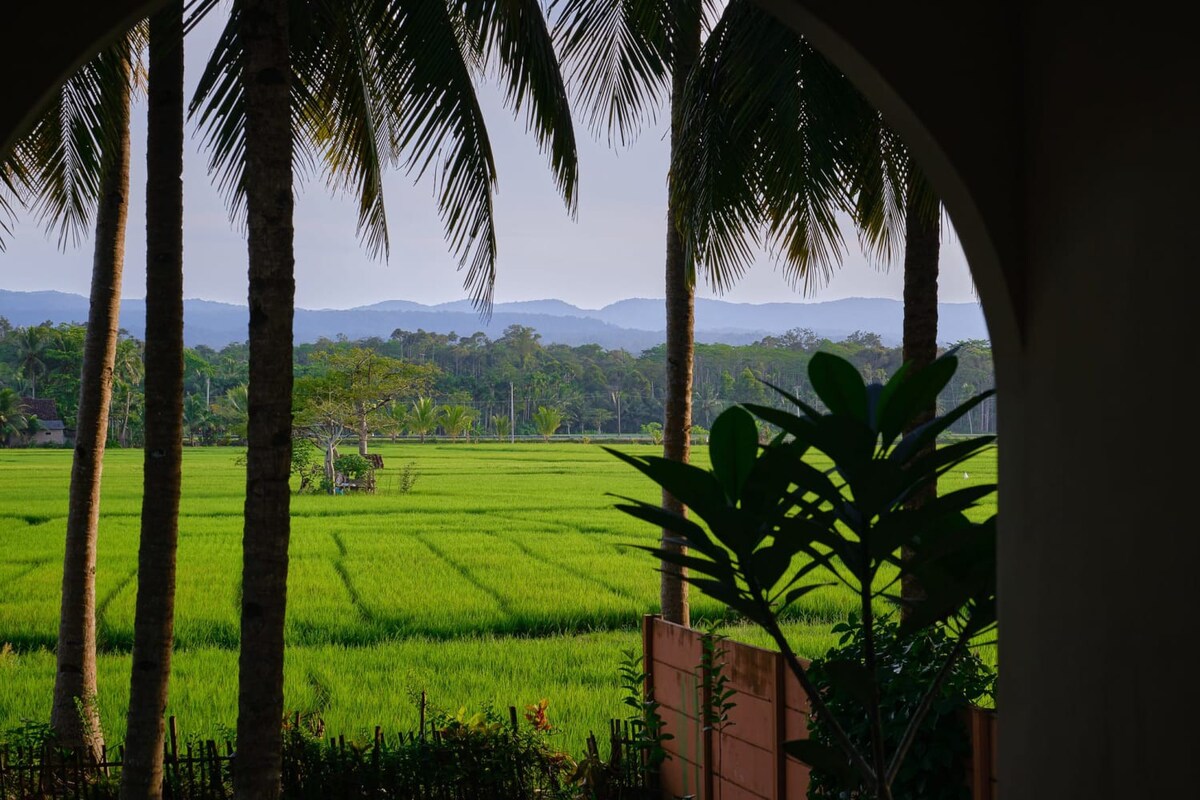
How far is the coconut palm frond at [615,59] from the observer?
5.41 meters

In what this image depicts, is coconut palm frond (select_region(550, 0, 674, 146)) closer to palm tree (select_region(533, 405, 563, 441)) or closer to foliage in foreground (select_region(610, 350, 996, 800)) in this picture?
foliage in foreground (select_region(610, 350, 996, 800))

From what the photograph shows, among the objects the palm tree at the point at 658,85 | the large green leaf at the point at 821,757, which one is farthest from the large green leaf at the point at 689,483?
the palm tree at the point at 658,85

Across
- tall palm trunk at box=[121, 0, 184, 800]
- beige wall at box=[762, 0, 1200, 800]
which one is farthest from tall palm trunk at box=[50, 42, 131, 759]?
beige wall at box=[762, 0, 1200, 800]

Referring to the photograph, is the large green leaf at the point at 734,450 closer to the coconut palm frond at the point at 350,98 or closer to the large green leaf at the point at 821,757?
the large green leaf at the point at 821,757

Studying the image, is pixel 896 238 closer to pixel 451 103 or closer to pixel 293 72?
pixel 451 103

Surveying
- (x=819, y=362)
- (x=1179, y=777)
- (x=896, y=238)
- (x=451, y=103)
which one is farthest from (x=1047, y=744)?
(x=896, y=238)

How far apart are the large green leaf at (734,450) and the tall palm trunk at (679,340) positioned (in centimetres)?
346

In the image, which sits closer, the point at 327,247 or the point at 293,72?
the point at 293,72

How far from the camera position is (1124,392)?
57.6 inches

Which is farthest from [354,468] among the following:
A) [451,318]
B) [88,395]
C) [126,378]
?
[451,318]

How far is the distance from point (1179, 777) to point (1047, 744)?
0.97ft

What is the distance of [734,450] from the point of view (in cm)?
190

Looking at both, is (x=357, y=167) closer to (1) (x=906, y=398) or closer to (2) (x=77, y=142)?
(2) (x=77, y=142)

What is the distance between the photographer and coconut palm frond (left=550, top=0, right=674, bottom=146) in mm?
5406
